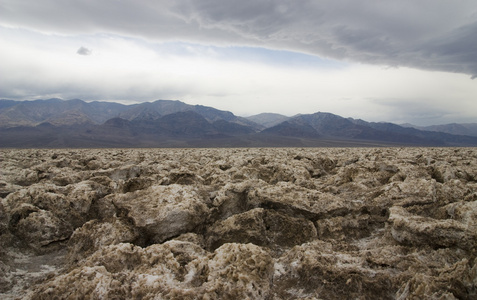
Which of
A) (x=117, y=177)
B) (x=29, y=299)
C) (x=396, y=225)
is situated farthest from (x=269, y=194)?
(x=117, y=177)

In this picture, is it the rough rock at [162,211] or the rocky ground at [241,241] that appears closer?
the rocky ground at [241,241]

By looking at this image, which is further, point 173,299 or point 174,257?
point 174,257

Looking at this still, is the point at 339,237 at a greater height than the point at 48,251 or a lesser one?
greater

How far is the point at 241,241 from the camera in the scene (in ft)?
16.0

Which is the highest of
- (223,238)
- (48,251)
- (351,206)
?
(351,206)

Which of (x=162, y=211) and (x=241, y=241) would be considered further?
(x=162, y=211)

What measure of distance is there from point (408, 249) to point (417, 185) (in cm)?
243

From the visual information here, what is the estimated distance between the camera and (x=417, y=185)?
19.9 ft

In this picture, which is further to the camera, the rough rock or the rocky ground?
the rough rock

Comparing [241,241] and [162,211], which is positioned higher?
[162,211]

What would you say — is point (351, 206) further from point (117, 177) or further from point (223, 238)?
point (117, 177)

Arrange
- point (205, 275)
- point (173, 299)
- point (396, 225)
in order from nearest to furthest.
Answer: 1. point (173, 299)
2. point (205, 275)
3. point (396, 225)

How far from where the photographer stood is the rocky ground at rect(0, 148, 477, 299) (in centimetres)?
309

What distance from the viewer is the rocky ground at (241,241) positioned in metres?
3.09
